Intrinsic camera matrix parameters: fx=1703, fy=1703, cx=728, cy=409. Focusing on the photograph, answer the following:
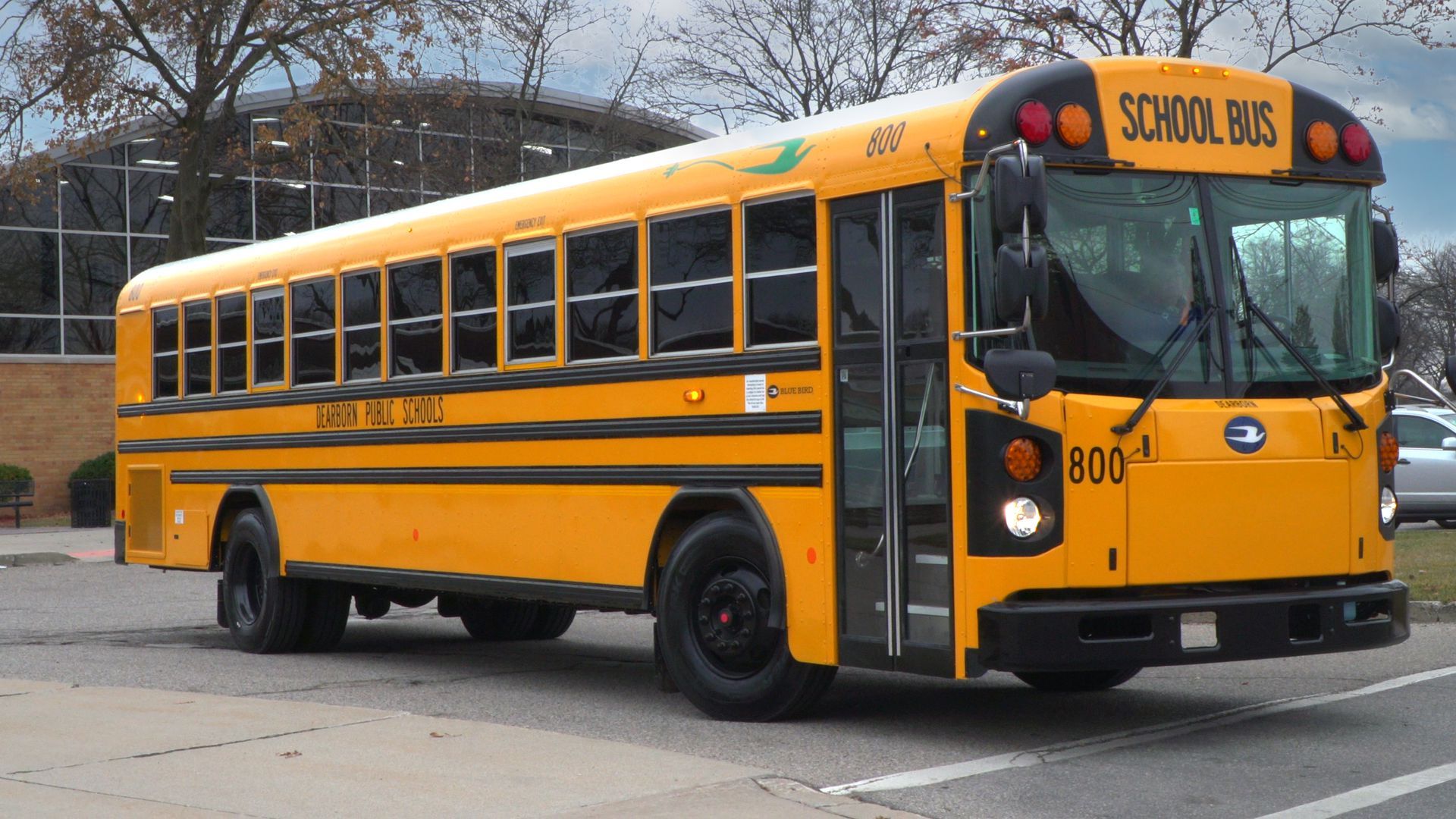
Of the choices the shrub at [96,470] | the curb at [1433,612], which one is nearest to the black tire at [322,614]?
the curb at [1433,612]

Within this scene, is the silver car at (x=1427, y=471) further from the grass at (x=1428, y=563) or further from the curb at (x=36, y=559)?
the curb at (x=36, y=559)

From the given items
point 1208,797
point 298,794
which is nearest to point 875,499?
point 1208,797

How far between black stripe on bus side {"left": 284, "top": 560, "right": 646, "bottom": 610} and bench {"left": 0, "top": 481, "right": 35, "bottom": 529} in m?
22.9

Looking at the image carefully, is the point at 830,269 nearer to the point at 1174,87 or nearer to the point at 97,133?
the point at 1174,87

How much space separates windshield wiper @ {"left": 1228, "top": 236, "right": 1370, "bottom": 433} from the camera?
7449 mm

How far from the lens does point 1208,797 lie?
634 cm

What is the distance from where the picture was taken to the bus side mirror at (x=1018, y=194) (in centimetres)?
673

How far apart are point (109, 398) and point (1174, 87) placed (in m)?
32.8

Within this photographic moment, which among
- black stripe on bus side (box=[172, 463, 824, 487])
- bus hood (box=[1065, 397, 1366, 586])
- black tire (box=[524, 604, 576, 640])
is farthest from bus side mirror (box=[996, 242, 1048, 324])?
black tire (box=[524, 604, 576, 640])

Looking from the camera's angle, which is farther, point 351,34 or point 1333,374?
point 351,34

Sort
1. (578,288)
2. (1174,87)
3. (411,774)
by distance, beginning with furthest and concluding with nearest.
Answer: (578,288) → (1174,87) → (411,774)


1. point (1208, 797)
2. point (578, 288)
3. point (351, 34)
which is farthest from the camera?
point (351, 34)

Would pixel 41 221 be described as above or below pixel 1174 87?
above

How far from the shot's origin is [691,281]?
855 cm
